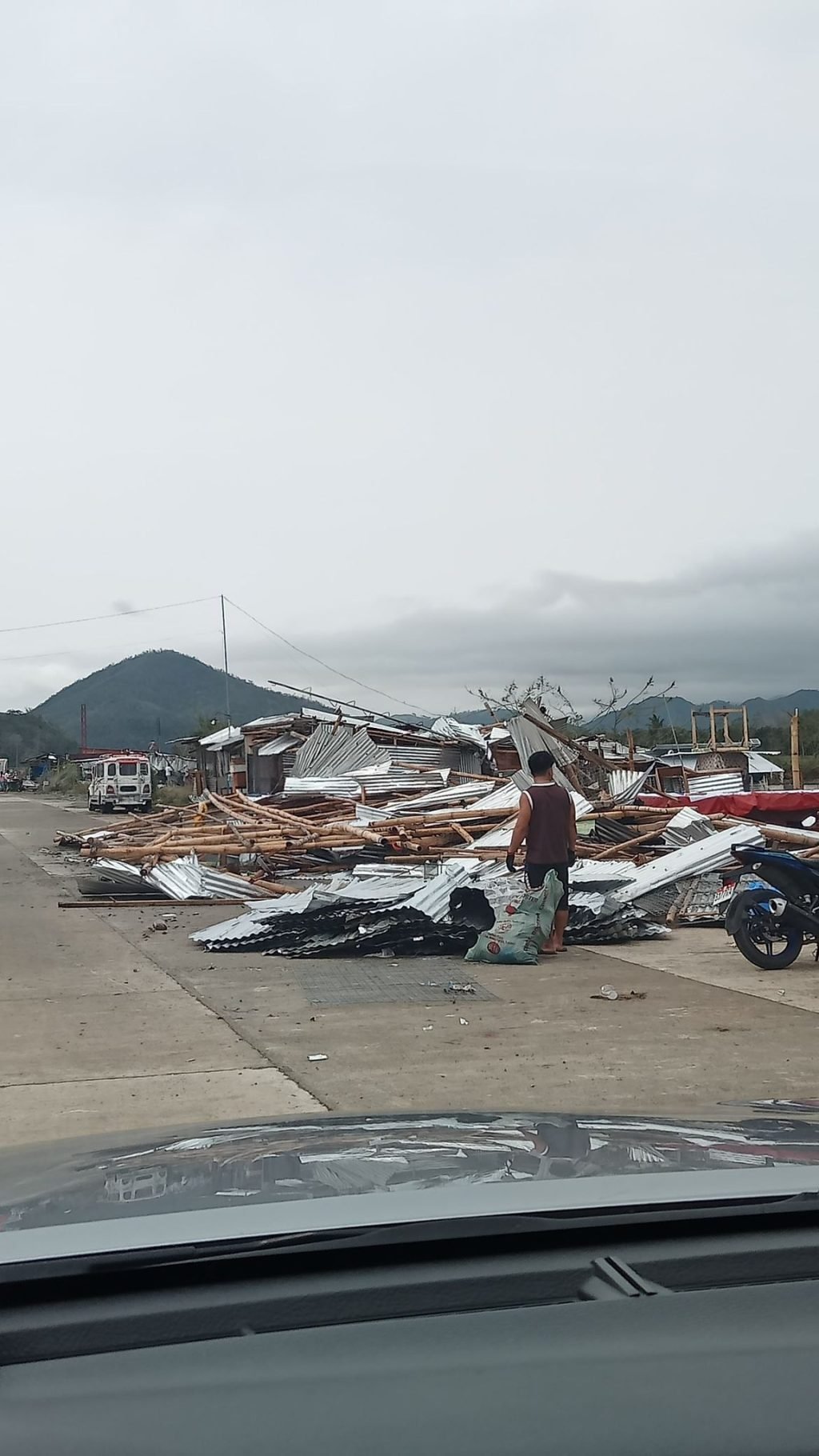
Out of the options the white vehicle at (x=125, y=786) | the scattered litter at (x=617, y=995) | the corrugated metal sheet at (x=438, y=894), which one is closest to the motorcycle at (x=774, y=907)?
the scattered litter at (x=617, y=995)

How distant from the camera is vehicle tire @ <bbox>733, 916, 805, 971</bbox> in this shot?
10.9 meters

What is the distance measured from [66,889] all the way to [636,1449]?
1892cm

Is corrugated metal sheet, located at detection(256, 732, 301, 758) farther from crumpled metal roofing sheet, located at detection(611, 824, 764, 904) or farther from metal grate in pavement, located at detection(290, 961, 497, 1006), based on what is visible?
metal grate in pavement, located at detection(290, 961, 497, 1006)

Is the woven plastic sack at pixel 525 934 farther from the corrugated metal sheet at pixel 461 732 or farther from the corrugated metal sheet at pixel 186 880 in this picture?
the corrugated metal sheet at pixel 461 732

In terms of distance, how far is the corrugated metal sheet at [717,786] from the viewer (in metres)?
25.4

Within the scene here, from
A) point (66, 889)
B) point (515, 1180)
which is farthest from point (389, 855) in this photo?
point (515, 1180)

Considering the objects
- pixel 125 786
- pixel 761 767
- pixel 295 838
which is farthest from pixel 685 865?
pixel 125 786

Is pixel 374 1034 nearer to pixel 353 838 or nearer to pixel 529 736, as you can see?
pixel 353 838

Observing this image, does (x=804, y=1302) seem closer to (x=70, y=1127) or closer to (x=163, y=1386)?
(x=163, y=1386)

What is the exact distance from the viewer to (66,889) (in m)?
19.6

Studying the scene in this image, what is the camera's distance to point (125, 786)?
153ft

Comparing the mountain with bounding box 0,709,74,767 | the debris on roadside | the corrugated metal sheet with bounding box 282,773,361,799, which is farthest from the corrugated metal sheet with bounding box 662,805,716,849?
the mountain with bounding box 0,709,74,767

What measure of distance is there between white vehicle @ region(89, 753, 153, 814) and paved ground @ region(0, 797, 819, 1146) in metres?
33.9

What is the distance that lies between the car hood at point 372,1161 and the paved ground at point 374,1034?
63 cm
